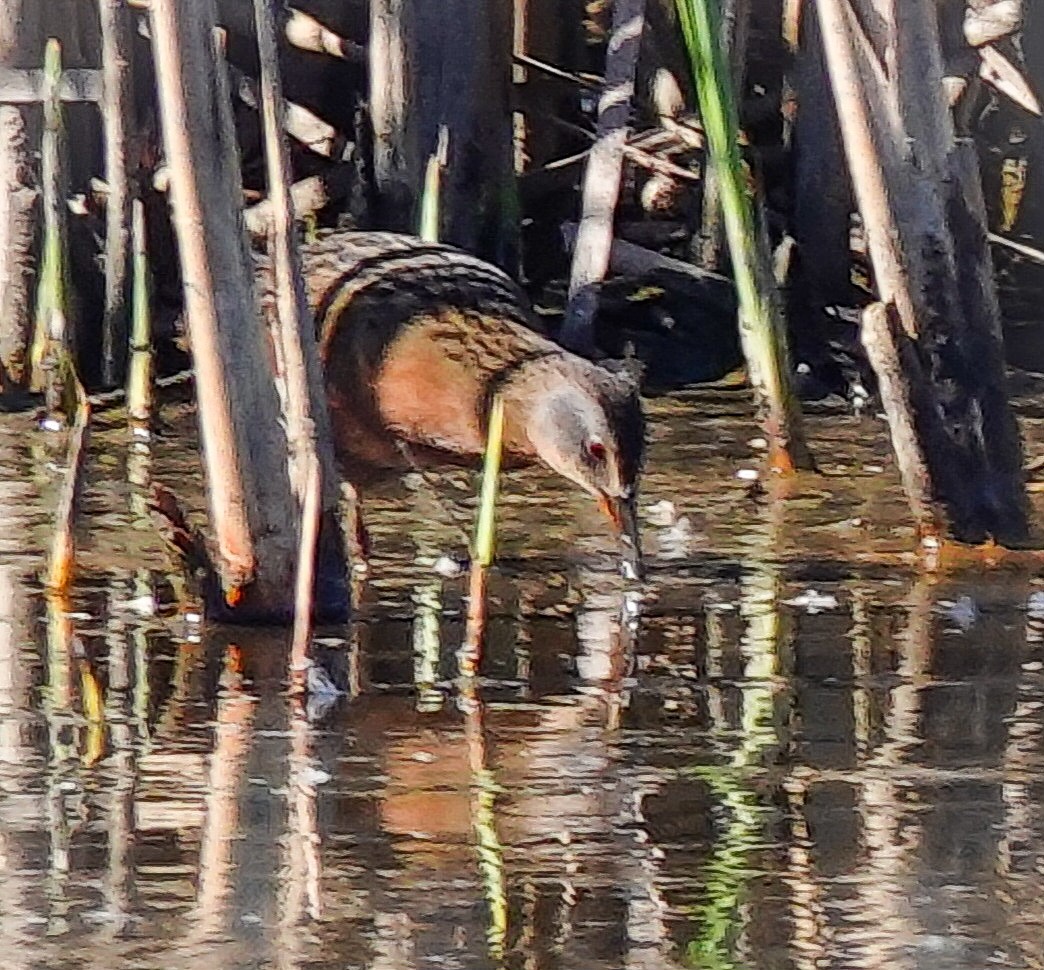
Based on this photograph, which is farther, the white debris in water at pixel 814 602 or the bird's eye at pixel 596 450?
the bird's eye at pixel 596 450

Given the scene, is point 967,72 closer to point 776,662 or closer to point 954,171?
point 954,171

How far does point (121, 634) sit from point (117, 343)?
9.55 ft

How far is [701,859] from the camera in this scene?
3.80m

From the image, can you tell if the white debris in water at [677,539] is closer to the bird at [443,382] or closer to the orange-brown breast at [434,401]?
the bird at [443,382]

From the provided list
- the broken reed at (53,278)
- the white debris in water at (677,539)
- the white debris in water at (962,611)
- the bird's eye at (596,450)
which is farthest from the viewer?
the broken reed at (53,278)

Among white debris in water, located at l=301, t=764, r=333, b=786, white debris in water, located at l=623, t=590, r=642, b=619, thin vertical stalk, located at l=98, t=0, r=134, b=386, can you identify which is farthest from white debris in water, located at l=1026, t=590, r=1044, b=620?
thin vertical stalk, located at l=98, t=0, r=134, b=386

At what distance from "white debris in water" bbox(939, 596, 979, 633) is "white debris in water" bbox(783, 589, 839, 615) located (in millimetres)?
219

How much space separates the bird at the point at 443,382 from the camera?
597 cm

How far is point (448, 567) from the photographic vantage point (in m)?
5.84

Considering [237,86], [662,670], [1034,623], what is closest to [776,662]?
[662,670]

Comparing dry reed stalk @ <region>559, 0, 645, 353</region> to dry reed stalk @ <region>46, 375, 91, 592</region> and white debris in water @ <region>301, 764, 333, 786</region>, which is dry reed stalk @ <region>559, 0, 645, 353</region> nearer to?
dry reed stalk @ <region>46, 375, 91, 592</region>

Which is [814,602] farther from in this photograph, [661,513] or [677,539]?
[661,513]

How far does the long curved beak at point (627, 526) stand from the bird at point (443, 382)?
64 mm

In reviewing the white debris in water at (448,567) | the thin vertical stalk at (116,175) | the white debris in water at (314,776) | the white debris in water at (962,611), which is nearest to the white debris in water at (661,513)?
the white debris in water at (448,567)
